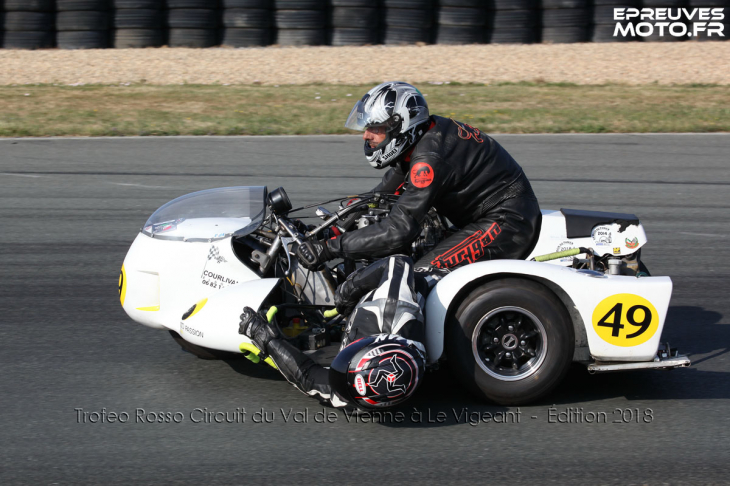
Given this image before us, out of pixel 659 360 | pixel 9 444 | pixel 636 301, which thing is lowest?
pixel 9 444

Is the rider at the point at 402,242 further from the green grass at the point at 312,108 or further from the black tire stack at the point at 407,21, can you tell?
the black tire stack at the point at 407,21

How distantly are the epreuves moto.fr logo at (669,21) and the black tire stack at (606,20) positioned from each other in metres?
0.06

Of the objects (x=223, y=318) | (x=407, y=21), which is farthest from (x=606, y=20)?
(x=223, y=318)

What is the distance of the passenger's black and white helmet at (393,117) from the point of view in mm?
4258

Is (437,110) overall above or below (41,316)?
above

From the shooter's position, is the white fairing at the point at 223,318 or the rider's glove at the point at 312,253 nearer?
the white fairing at the point at 223,318

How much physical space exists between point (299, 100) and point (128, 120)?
2.78 meters

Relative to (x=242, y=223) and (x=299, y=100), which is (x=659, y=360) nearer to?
(x=242, y=223)

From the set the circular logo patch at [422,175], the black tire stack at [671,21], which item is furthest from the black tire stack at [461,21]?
the circular logo patch at [422,175]

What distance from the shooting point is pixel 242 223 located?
4289mm

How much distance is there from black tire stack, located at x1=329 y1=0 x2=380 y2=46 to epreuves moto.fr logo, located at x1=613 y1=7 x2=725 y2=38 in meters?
4.81

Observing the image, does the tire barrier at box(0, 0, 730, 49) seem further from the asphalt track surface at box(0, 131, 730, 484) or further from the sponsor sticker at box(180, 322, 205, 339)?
the sponsor sticker at box(180, 322, 205, 339)

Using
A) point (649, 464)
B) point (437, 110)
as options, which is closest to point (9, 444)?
point (649, 464)

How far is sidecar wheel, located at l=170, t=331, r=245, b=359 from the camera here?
440 centimetres
